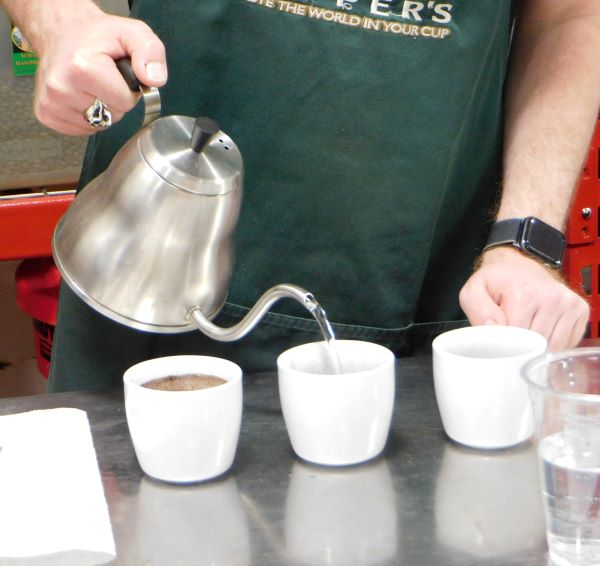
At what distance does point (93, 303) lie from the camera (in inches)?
42.5

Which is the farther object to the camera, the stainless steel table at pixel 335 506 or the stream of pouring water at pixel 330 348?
the stream of pouring water at pixel 330 348

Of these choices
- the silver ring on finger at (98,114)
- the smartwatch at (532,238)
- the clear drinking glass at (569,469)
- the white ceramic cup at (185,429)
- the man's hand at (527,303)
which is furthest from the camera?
the smartwatch at (532,238)

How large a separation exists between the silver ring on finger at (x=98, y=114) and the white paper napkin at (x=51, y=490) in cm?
28

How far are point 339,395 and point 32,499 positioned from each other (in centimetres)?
27

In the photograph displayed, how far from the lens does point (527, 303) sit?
1.16 metres

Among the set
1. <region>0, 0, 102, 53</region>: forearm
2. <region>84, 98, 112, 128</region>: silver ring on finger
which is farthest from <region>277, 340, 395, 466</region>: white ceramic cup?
<region>0, 0, 102, 53</region>: forearm

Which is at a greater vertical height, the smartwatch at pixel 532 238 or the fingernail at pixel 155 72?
the fingernail at pixel 155 72

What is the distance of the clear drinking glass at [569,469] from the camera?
30.5 inches

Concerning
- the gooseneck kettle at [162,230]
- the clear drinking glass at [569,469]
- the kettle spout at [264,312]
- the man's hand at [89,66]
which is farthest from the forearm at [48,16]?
the clear drinking glass at [569,469]

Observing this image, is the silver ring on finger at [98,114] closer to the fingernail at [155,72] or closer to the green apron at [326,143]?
the fingernail at [155,72]

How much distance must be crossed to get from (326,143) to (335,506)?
54 cm

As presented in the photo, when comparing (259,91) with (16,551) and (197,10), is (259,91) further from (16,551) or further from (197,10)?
(16,551)

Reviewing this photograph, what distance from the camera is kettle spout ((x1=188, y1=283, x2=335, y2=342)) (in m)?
1.01

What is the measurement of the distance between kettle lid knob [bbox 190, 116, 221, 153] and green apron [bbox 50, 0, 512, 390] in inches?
11.5
